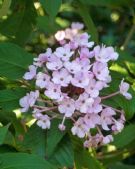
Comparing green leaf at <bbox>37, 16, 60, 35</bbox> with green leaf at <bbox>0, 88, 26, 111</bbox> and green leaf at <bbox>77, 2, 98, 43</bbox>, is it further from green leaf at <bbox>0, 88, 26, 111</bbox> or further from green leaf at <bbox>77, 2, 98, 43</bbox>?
green leaf at <bbox>0, 88, 26, 111</bbox>

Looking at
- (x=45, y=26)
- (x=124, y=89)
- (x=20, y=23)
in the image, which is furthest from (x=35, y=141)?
(x=45, y=26)

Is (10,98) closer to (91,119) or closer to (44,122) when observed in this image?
(44,122)

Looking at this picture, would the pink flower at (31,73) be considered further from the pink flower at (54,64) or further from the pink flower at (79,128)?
the pink flower at (79,128)

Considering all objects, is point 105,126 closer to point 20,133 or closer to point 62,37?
point 20,133

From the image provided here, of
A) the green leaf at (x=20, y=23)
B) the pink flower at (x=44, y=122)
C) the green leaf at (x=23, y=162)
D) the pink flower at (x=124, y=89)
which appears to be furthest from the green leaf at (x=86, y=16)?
the green leaf at (x=23, y=162)

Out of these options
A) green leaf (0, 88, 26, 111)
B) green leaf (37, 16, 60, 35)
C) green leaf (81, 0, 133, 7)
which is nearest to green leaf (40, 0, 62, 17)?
green leaf (0, 88, 26, 111)

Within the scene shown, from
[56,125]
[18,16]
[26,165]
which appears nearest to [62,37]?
[18,16]

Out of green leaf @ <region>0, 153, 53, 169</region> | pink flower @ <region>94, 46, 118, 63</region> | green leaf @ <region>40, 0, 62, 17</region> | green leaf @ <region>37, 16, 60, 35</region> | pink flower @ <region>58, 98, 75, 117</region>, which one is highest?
green leaf @ <region>37, 16, 60, 35</region>

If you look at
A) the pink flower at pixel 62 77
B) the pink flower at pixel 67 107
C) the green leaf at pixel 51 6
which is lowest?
→ the pink flower at pixel 67 107
